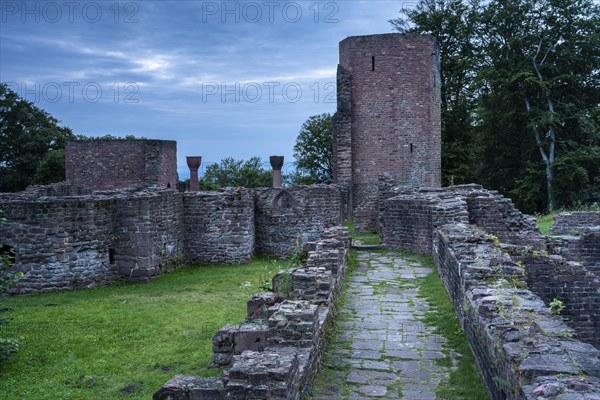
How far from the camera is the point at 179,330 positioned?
11.2 metres

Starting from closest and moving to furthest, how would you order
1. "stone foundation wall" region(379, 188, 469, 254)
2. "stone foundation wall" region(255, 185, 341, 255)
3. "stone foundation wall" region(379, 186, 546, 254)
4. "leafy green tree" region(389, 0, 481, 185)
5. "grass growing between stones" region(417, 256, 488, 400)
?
"grass growing between stones" region(417, 256, 488, 400)
"stone foundation wall" region(379, 188, 469, 254)
"stone foundation wall" region(379, 186, 546, 254)
"stone foundation wall" region(255, 185, 341, 255)
"leafy green tree" region(389, 0, 481, 185)

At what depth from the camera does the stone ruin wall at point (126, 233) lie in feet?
48.6

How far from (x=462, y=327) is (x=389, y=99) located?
2154cm

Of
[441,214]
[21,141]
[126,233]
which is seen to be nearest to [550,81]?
[441,214]

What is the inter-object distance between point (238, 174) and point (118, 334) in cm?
4477

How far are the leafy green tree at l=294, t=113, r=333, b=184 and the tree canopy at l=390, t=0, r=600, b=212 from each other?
15422 mm

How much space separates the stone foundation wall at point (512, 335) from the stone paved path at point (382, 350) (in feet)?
1.99

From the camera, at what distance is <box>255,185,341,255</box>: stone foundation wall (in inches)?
802

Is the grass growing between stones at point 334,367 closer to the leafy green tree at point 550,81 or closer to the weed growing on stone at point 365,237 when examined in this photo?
the weed growing on stone at point 365,237

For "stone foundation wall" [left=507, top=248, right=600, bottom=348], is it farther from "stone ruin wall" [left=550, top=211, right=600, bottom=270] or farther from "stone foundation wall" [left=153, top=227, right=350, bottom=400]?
"stone ruin wall" [left=550, top=211, right=600, bottom=270]

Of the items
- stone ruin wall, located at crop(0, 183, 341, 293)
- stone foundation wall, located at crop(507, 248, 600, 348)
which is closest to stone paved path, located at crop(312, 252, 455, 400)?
stone foundation wall, located at crop(507, 248, 600, 348)

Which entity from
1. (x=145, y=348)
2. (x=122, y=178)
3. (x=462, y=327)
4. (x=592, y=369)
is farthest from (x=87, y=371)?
(x=122, y=178)

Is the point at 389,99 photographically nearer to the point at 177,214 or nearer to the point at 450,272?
the point at 177,214

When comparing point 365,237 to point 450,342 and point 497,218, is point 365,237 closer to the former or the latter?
point 497,218
